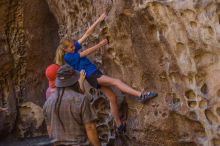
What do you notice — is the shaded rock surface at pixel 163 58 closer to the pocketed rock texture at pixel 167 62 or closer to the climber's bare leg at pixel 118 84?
the pocketed rock texture at pixel 167 62

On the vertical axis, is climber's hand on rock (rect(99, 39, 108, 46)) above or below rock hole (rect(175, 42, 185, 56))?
above

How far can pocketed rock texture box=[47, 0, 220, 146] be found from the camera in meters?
4.44

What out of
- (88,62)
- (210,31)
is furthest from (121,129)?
(210,31)

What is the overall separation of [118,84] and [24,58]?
10.2ft

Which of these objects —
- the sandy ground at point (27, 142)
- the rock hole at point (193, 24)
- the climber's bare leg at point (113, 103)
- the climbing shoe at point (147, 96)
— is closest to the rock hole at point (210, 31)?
the rock hole at point (193, 24)

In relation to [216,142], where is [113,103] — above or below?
above

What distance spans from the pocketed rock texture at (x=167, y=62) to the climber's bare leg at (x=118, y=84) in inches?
8.0

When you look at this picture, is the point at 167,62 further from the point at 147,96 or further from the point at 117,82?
the point at 117,82

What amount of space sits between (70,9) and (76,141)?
3.13 m

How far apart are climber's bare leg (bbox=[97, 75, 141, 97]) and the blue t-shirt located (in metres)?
0.15

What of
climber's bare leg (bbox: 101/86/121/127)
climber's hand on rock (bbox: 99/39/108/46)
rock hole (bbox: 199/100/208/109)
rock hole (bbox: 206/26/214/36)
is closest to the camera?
rock hole (bbox: 206/26/214/36)

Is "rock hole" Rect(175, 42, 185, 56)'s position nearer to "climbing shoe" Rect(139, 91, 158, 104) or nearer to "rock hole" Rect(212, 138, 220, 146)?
"climbing shoe" Rect(139, 91, 158, 104)

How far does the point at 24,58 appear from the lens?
26.6ft

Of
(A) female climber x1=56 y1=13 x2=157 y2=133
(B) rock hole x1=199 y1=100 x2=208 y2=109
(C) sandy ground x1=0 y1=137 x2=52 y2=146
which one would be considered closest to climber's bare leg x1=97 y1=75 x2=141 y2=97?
(A) female climber x1=56 y1=13 x2=157 y2=133
